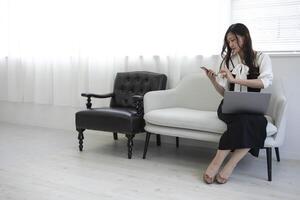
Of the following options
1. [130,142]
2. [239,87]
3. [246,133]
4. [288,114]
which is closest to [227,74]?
[239,87]

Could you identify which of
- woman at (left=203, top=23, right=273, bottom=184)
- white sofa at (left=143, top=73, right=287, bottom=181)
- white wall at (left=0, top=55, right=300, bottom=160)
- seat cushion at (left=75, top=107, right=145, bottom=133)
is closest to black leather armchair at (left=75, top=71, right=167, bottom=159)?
seat cushion at (left=75, top=107, right=145, bottom=133)

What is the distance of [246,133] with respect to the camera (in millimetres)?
2383

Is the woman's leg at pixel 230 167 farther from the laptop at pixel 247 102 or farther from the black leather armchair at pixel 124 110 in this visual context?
the black leather armchair at pixel 124 110

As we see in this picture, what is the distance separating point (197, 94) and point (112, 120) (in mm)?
900

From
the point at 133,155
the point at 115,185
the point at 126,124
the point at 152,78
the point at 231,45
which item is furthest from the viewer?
the point at 152,78

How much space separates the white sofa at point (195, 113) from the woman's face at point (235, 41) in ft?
1.71

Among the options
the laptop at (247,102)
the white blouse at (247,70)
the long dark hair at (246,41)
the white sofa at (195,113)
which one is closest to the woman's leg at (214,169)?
the white sofa at (195,113)

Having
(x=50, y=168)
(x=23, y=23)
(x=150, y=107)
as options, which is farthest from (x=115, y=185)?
(x=23, y=23)

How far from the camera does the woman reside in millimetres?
2391

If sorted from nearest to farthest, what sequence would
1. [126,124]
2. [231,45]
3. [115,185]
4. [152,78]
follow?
1. [115,185]
2. [231,45]
3. [126,124]
4. [152,78]

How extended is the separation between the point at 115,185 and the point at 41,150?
1.33 m

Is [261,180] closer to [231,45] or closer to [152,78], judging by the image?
[231,45]

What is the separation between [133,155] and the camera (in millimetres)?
3205

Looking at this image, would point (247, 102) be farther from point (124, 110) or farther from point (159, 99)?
point (124, 110)
